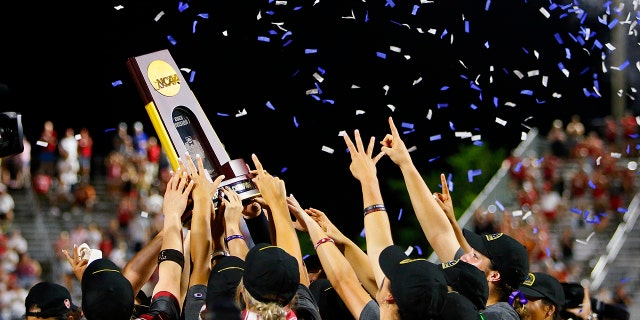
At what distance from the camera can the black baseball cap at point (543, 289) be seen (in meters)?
5.37

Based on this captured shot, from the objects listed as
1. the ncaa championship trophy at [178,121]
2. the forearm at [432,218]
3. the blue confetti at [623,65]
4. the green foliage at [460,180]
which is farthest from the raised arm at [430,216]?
the green foliage at [460,180]

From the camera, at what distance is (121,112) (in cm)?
2891

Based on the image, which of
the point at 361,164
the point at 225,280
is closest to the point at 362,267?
the point at 361,164

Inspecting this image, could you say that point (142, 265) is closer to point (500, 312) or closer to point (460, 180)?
point (500, 312)

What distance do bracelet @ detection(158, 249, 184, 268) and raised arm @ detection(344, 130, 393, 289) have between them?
933 millimetres

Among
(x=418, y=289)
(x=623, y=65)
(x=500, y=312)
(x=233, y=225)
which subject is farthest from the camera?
(x=623, y=65)

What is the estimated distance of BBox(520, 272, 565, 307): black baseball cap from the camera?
5.37 m

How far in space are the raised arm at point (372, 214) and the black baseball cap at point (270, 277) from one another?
0.68 m

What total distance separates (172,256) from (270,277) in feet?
2.99

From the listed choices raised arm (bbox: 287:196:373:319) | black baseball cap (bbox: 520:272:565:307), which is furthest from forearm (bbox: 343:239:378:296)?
black baseball cap (bbox: 520:272:565:307)

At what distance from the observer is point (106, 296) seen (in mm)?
4199

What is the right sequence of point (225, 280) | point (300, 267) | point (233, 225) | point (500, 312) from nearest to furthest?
point (225, 280), point (500, 312), point (300, 267), point (233, 225)

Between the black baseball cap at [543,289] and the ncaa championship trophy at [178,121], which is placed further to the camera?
the ncaa championship trophy at [178,121]

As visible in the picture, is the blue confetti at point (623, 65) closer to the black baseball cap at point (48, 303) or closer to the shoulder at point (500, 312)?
the shoulder at point (500, 312)
